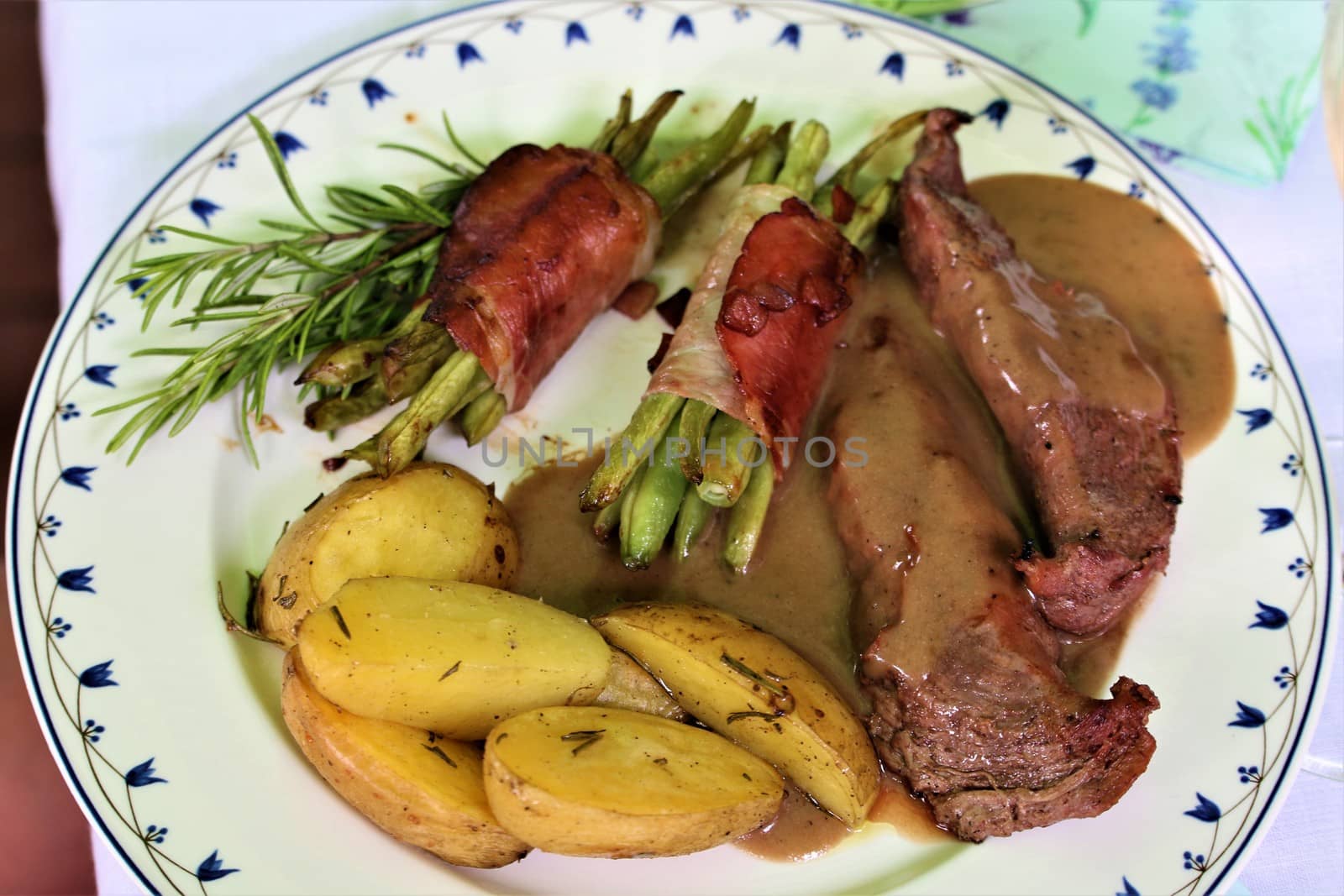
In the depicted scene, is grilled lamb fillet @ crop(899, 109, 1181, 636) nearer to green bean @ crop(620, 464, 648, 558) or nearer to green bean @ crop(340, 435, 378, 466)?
green bean @ crop(620, 464, 648, 558)

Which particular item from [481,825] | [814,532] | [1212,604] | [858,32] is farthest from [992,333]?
[481,825]

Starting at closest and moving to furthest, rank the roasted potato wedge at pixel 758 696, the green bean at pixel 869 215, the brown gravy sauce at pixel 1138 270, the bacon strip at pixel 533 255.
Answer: the roasted potato wedge at pixel 758 696, the bacon strip at pixel 533 255, the brown gravy sauce at pixel 1138 270, the green bean at pixel 869 215

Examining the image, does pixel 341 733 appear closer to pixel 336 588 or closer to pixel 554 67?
pixel 336 588

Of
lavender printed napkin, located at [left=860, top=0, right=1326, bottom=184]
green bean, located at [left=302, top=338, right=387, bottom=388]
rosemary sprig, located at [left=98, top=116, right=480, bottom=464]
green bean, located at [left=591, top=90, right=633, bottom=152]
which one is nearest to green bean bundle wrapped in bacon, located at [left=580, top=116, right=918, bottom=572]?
green bean, located at [left=591, top=90, right=633, bottom=152]

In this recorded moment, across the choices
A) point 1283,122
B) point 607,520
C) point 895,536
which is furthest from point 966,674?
point 1283,122

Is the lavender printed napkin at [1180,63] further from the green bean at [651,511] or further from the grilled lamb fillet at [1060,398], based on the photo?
the green bean at [651,511]

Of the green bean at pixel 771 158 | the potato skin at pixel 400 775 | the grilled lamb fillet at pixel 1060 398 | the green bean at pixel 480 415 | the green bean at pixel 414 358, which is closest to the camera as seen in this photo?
the potato skin at pixel 400 775

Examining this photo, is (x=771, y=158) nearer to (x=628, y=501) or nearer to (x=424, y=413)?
(x=628, y=501)

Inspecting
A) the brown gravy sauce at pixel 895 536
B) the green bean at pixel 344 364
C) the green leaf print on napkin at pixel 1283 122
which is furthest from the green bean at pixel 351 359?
the green leaf print on napkin at pixel 1283 122
